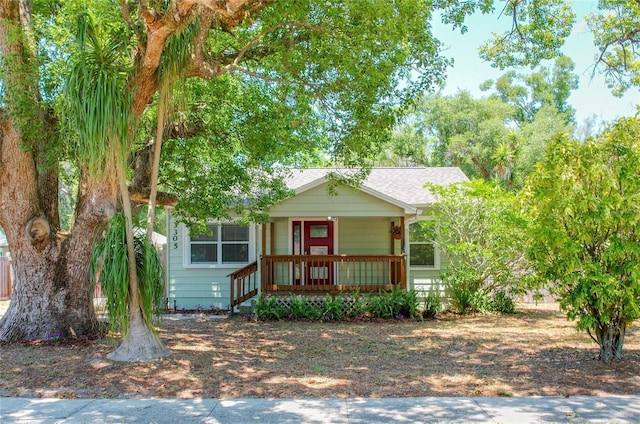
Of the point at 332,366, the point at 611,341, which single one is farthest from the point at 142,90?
the point at 611,341

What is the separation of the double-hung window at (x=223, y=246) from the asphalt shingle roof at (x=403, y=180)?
2.06 meters

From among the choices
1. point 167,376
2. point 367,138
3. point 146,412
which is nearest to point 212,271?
point 367,138

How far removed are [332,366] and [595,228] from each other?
4040 mm

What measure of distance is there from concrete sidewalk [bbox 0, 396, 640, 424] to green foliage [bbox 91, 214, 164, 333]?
1.65 m

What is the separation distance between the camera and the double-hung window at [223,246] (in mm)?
15109

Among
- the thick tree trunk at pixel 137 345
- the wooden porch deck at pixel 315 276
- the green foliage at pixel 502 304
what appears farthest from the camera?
the green foliage at pixel 502 304

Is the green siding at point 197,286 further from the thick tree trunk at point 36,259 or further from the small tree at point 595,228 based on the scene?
the small tree at point 595,228

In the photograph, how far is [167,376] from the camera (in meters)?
6.93

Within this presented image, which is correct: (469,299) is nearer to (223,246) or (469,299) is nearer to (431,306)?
(431,306)

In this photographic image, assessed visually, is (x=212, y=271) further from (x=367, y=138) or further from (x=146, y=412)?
(x=146, y=412)

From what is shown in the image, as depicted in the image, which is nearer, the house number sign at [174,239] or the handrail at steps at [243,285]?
the handrail at steps at [243,285]

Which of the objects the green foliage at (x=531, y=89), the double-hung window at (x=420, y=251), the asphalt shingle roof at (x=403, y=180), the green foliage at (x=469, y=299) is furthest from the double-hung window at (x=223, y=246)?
the green foliage at (x=531, y=89)

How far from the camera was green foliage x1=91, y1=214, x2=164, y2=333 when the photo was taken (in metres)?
7.39

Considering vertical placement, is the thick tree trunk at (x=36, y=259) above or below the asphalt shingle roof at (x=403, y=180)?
below
